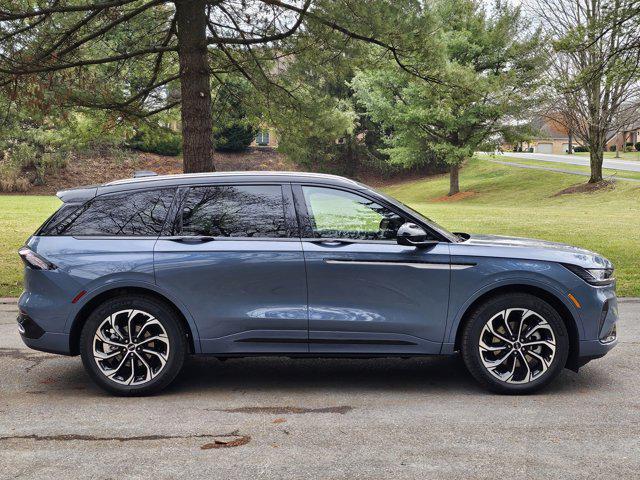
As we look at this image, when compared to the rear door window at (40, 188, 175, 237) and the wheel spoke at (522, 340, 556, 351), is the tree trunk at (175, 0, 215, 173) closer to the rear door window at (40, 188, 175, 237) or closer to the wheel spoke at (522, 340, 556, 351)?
the rear door window at (40, 188, 175, 237)

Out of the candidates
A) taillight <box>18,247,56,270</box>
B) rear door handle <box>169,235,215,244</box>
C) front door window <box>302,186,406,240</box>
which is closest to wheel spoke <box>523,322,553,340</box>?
front door window <box>302,186,406,240</box>

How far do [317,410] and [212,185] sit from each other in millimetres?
1971

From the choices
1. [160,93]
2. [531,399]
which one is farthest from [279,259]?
[160,93]

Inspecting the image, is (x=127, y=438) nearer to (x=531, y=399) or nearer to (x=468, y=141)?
(x=531, y=399)

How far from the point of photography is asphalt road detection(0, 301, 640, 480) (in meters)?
3.89

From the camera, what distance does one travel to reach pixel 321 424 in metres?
4.62

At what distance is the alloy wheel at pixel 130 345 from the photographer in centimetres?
521

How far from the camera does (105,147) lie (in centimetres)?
5003

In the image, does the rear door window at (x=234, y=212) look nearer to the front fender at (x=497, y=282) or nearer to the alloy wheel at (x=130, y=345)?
the alloy wheel at (x=130, y=345)

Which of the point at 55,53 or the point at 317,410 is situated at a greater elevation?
the point at 55,53

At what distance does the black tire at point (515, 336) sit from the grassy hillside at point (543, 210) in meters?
5.48

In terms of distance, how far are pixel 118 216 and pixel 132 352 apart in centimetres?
110

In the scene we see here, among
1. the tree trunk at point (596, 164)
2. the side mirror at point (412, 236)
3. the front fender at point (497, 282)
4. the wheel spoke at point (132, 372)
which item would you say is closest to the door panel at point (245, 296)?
the wheel spoke at point (132, 372)

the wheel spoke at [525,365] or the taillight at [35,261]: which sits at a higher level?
the taillight at [35,261]
